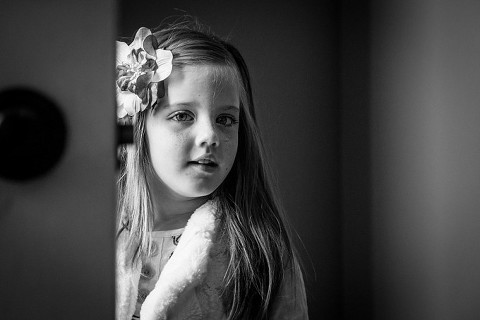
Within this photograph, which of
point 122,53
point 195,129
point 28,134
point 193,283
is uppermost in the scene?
point 122,53

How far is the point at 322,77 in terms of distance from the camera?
124 cm

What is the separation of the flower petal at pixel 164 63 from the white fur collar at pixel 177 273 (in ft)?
0.66

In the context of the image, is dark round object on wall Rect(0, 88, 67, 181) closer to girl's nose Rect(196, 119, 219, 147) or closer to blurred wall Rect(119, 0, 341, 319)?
girl's nose Rect(196, 119, 219, 147)

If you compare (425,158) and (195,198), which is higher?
(425,158)

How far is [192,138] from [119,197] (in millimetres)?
217

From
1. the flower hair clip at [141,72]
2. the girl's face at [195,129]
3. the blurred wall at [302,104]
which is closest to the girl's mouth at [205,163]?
the girl's face at [195,129]

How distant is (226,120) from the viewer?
0.74 m

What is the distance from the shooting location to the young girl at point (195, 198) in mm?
704

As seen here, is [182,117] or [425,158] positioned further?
[425,158]

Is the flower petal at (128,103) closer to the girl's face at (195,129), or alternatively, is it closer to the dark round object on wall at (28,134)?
the girl's face at (195,129)

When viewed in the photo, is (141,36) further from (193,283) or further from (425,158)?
(425,158)

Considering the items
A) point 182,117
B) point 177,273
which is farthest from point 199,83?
point 177,273

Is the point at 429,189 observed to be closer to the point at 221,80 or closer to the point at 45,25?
the point at 221,80

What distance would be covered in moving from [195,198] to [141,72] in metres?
0.21
